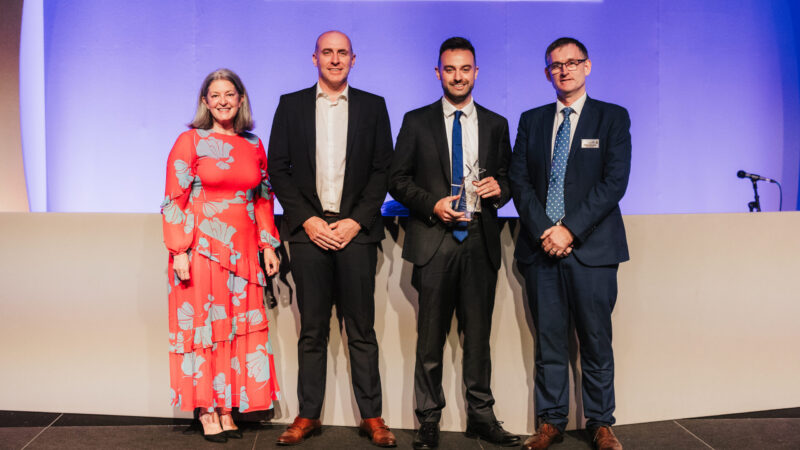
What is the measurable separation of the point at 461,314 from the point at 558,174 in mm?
755

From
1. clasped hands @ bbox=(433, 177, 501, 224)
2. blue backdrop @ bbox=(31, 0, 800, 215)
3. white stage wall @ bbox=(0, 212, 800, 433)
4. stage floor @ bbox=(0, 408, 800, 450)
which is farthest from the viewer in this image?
blue backdrop @ bbox=(31, 0, 800, 215)

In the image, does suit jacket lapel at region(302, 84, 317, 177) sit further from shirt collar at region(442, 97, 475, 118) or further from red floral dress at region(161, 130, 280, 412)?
shirt collar at region(442, 97, 475, 118)

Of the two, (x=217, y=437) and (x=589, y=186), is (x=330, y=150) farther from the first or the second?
(x=217, y=437)

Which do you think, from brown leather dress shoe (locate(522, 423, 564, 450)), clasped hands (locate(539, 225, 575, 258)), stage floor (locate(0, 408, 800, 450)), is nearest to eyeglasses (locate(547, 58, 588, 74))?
clasped hands (locate(539, 225, 575, 258))

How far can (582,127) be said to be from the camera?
2803mm

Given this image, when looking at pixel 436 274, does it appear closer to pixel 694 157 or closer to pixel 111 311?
pixel 111 311

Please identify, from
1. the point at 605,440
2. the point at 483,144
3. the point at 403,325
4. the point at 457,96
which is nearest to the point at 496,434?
the point at 605,440

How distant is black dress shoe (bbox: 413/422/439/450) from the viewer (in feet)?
9.42

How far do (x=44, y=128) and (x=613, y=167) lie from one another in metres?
4.05

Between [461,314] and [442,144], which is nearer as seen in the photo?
[442,144]

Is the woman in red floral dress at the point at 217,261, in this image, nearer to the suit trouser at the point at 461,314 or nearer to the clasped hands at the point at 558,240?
the suit trouser at the point at 461,314

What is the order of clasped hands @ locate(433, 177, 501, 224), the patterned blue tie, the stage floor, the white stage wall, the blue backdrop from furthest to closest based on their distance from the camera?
the blue backdrop
the white stage wall
the stage floor
the patterned blue tie
clasped hands @ locate(433, 177, 501, 224)

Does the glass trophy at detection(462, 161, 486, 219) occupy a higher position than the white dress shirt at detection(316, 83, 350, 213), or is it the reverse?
the white dress shirt at detection(316, 83, 350, 213)

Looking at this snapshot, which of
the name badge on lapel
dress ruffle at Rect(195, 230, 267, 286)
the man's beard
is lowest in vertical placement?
dress ruffle at Rect(195, 230, 267, 286)
